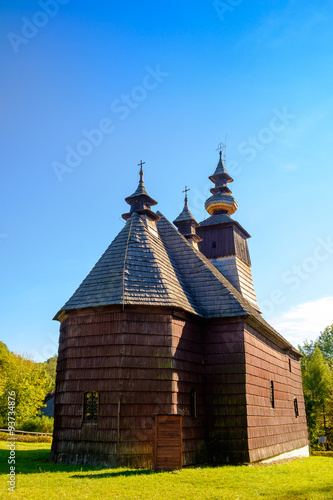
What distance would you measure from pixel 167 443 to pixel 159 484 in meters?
1.99

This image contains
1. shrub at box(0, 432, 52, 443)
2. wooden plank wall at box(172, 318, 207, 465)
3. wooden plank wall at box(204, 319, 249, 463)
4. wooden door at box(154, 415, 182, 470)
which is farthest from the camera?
shrub at box(0, 432, 52, 443)

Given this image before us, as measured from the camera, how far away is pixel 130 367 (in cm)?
1363

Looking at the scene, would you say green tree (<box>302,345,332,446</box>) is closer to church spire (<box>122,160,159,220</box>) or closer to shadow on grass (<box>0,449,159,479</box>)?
church spire (<box>122,160,159,220</box>)

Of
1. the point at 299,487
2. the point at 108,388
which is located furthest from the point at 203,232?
the point at 299,487

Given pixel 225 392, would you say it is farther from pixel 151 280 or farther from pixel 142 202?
pixel 142 202

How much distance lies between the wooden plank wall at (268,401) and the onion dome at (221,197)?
10.0m

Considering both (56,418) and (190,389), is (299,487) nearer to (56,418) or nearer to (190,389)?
(190,389)

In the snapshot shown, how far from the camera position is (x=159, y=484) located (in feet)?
33.5

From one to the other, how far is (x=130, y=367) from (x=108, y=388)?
3.14ft

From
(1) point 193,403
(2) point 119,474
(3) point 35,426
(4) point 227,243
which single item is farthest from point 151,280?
(3) point 35,426

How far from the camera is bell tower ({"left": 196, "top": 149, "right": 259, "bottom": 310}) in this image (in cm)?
2486

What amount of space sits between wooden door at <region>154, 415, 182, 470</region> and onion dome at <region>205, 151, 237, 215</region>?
17825 millimetres

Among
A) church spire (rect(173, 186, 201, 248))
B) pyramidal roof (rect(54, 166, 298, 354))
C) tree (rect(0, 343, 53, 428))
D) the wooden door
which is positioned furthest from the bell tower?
tree (rect(0, 343, 53, 428))

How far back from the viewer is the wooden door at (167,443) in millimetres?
12078
